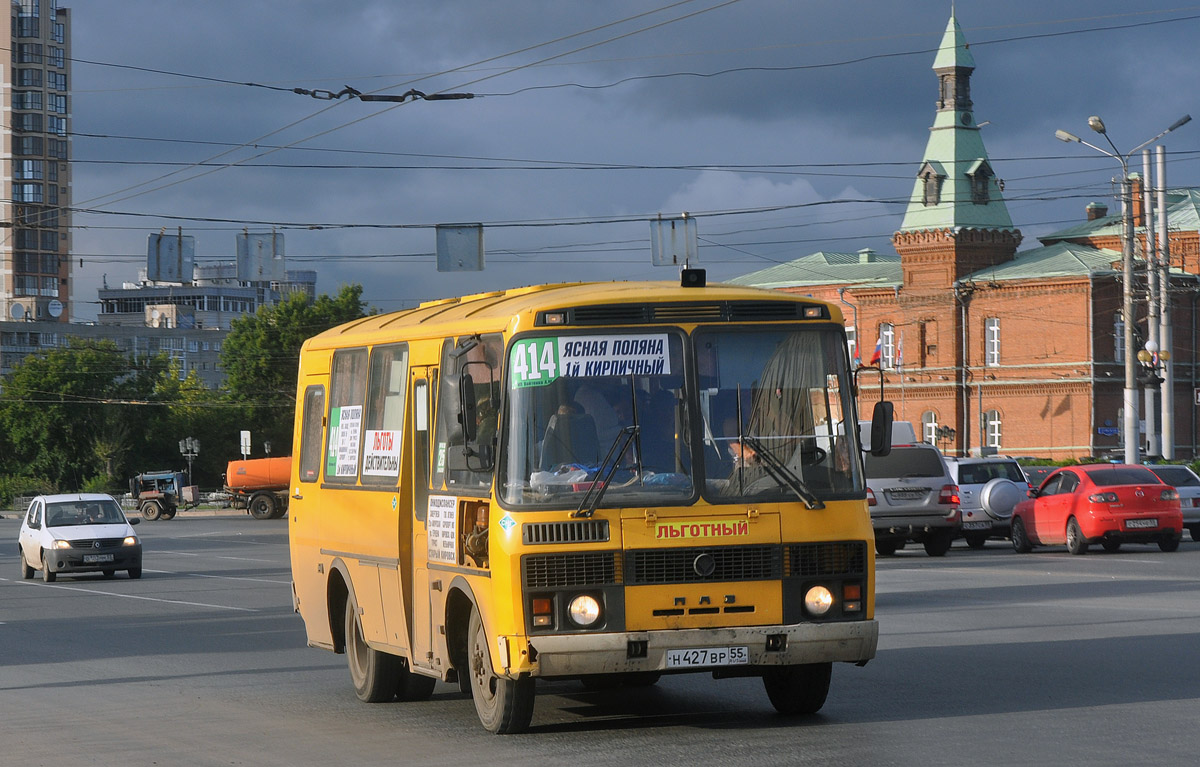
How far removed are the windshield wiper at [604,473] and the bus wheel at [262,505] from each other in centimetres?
5787

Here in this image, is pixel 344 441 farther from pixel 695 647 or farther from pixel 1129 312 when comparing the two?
pixel 1129 312

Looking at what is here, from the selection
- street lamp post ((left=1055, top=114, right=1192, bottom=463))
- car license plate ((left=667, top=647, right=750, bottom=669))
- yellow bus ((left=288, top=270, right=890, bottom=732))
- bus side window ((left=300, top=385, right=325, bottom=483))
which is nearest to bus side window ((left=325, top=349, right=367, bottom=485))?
bus side window ((left=300, top=385, right=325, bottom=483))

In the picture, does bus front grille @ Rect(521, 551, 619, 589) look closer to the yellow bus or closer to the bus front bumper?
the yellow bus

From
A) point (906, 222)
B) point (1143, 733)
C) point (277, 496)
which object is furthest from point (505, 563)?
point (906, 222)

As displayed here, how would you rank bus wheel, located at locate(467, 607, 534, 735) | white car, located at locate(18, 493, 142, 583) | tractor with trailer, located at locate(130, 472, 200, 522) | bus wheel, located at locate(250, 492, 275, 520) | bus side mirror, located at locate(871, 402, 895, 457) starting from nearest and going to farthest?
bus wheel, located at locate(467, 607, 534, 735), bus side mirror, located at locate(871, 402, 895, 457), white car, located at locate(18, 493, 142, 583), bus wheel, located at locate(250, 492, 275, 520), tractor with trailer, located at locate(130, 472, 200, 522)

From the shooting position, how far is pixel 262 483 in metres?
66.6

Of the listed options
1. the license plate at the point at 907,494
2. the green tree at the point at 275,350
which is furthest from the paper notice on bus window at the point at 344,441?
the green tree at the point at 275,350

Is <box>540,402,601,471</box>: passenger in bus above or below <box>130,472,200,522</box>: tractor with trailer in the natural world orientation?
above

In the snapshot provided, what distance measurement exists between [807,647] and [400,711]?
10.5ft

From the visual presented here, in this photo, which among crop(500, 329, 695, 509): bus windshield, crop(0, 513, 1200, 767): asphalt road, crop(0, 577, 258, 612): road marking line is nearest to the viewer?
crop(0, 513, 1200, 767): asphalt road

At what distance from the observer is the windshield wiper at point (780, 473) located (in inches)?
376

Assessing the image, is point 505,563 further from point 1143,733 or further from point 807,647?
point 1143,733

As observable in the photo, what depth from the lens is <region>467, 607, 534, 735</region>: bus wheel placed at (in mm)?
9711

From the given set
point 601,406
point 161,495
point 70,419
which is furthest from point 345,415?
point 70,419
